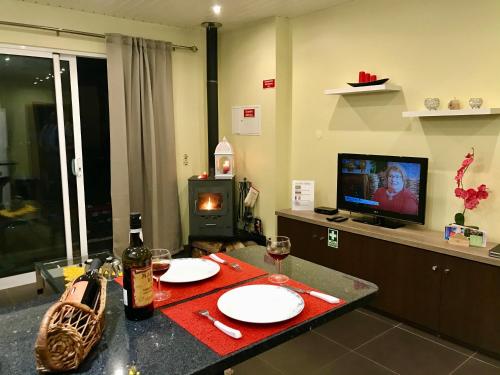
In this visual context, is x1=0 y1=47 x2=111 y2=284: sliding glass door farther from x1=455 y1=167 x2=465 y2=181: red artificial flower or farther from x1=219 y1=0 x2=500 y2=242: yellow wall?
x1=455 y1=167 x2=465 y2=181: red artificial flower

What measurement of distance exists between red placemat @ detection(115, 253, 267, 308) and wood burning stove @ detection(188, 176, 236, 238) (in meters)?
2.51

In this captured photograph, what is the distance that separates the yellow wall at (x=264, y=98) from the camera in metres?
4.06

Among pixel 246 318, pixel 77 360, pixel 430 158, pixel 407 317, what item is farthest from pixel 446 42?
pixel 77 360

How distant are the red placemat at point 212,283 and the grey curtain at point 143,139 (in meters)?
2.65

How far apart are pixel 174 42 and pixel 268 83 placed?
1232 mm

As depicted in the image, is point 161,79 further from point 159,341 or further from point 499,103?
point 159,341

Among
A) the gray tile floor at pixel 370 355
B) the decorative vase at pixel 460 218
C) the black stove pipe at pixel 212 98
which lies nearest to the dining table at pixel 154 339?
the gray tile floor at pixel 370 355

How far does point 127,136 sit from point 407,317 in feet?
10.1

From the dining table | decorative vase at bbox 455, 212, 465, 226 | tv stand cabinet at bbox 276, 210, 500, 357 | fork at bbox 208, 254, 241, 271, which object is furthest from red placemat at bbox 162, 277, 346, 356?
decorative vase at bbox 455, 212, 465, 226

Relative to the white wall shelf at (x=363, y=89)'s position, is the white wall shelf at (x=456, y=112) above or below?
below

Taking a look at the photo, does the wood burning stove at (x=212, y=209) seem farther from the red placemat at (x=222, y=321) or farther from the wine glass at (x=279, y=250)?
the red placemat at (x=222, y=321)

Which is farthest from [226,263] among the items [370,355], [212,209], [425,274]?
[212,209]

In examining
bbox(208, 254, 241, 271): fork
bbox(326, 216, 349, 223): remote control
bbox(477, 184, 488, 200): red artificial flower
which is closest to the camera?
bbox(208, 254, 241, 271): fork

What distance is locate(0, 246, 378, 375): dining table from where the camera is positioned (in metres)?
1.03
